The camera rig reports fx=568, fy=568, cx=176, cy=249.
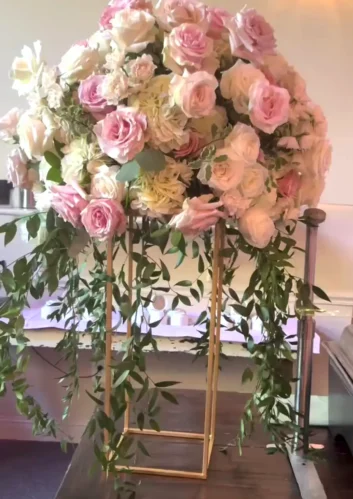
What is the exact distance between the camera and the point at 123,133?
755mm

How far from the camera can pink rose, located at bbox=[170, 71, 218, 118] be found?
0.73 metres

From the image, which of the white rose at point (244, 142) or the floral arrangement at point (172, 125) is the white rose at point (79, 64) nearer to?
the floral arrangement at point (172, 125)

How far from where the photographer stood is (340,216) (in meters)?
2.40

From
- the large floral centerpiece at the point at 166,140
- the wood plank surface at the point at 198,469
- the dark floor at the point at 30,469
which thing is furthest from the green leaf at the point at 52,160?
the dark floor at the point at 30,469

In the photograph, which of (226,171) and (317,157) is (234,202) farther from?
(317,157)

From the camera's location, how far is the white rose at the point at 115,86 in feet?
2.52

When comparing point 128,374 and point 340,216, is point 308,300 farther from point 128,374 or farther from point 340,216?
point 340,216

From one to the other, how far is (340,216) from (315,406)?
4.28 ft

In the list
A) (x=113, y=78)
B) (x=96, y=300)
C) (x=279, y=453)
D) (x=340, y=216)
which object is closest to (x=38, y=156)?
(x=113, y=78)

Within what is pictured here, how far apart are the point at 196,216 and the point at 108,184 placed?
13 centimetres

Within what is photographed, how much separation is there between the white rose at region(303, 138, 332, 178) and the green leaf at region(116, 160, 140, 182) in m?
0.26

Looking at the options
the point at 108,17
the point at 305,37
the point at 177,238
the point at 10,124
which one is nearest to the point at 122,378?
the point at 177,238

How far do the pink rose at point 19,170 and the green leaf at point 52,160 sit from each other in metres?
0.07

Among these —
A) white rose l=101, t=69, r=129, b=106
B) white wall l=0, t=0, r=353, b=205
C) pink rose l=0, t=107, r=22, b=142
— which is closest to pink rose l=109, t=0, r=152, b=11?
white rose l=101, t=69, r=129, b=106
